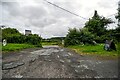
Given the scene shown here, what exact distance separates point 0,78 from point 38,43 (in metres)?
30.5

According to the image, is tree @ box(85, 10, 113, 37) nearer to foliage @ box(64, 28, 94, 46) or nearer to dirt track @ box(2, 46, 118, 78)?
foliage @ box(64, 28, 94, 46)

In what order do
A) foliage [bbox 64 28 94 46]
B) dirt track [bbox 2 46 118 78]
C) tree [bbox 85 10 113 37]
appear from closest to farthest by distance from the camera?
1. dirt track [bbox 2 46 118 78]
2. foliage [bbox 64 28 94 46]
3. tree [bbox 85 10 113 37]

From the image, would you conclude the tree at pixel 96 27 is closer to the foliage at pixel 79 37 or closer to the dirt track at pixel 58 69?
the foliage at pixel 79 37

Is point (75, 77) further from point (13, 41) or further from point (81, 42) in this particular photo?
point (13, 41)

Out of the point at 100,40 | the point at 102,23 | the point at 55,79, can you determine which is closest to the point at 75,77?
the point at 55,79

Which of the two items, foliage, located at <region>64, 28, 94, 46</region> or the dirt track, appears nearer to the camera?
the dirt track

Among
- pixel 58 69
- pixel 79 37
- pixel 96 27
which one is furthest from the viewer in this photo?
pixel 96 27

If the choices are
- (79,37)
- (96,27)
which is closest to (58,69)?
(79,37)

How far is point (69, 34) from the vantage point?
35094 millimetres

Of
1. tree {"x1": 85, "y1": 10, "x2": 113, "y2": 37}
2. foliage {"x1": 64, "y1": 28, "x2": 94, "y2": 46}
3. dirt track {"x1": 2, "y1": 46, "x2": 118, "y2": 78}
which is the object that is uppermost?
tree {"x1": 85, "y1": 10, "x2": 113, "y2": 37}

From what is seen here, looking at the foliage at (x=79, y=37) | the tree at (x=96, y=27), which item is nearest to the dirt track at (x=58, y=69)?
the foliage at (x=79, y=37)

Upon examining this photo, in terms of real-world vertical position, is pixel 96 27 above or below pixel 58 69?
above

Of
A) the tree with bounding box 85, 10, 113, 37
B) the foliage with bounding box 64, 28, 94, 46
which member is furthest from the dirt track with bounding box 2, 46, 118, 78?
the tree with bounding box 85, 10, 113, 37

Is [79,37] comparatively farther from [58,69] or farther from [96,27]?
[58,69]
